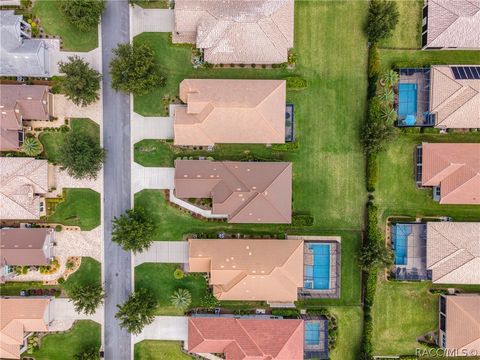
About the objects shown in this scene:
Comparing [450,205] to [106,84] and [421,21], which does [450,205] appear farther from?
[106,84]

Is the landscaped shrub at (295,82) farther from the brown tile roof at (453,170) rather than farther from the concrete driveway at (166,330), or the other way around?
the concrete driveway at (166,330)

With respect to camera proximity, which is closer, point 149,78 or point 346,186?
point 149,78

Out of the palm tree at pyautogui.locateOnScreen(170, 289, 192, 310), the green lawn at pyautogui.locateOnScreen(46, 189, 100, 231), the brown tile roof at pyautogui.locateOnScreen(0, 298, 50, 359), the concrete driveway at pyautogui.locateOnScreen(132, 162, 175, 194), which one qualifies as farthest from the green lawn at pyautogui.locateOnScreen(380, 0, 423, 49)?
the brown tile roof at pyautogui.locateOnScreen(0, 298, 50, 359)

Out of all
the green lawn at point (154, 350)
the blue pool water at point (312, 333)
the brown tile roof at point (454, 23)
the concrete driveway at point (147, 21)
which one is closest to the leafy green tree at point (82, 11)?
the concrete driveway at point (147, 21)

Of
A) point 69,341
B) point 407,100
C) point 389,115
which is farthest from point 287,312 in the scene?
point 407,100

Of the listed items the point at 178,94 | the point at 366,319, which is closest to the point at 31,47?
the point at 178,94
